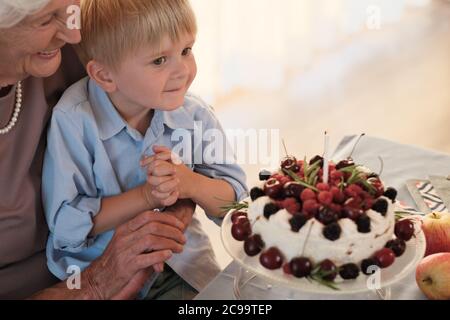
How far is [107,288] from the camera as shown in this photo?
1.38 meters

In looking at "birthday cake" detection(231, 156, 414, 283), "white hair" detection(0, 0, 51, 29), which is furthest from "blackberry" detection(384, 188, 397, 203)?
"white hair" detection(0, 0, 51, 29)

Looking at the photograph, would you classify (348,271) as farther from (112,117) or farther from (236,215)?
(112,117)

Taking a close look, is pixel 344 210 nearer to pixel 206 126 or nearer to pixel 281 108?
pixel 206 126

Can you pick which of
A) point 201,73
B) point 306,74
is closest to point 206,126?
point 201,73

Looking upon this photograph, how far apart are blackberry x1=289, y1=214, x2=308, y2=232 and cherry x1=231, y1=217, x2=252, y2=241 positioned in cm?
10

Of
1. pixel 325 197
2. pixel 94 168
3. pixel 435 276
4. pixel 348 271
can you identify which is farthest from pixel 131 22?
pixel 435 276

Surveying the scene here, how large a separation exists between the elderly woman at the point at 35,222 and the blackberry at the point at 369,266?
16.9 inches

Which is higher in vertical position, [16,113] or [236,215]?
[16,113]

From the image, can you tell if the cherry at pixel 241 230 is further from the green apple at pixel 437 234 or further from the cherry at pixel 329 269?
the green apple at pixel 437 234

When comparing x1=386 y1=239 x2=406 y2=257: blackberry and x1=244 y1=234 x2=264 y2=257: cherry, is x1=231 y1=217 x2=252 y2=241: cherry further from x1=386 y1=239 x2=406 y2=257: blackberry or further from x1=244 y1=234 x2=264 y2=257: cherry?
x1=386 y1=239 x2=406 y2=257: blackberry

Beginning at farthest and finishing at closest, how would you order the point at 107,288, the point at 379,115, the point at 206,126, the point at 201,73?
the point at 379,115 → the point at 201,73 → the point at 206,126 → the point at 107,288

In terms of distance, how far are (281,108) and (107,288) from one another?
Result: 2425 millimetres

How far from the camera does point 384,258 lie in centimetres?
109

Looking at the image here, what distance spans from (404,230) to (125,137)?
0.66 metres
